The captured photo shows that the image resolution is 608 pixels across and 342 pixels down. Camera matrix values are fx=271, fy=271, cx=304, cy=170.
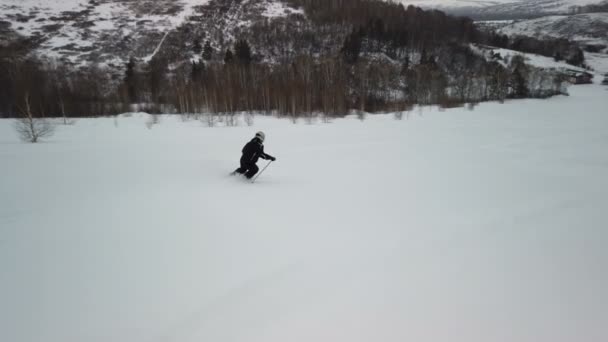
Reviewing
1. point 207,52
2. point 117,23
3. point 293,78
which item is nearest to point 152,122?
point 293,78

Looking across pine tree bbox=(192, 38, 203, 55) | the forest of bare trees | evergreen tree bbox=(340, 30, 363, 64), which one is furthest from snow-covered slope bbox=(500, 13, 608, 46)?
pine tree bbox=(192, 38, 203, 55)

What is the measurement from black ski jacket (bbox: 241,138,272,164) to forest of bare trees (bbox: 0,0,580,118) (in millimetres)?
18582

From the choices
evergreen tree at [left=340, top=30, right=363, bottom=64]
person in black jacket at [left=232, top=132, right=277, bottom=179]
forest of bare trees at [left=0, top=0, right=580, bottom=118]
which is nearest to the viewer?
person in black jacket at [left=232, top=132, right=277, bottom=179]

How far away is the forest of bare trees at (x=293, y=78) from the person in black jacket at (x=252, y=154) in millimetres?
18487

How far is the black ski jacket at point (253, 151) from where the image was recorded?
810cm

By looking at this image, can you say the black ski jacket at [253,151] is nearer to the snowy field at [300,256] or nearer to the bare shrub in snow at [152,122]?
the snowy field at [300,256]

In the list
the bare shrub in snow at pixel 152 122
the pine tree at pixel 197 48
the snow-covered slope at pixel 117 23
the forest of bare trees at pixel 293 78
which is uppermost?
the snow-covered slope at pixel 117 23

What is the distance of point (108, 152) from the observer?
1277cm

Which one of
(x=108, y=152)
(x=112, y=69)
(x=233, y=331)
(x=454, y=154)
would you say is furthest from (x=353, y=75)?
A: (x=112, y=69)

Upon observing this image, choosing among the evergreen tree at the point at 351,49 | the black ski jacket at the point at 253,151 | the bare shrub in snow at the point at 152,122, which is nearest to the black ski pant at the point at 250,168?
the black ski jacket at the point at 253,151

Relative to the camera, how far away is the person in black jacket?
8086 mm

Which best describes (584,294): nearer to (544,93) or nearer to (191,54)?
(544,93)

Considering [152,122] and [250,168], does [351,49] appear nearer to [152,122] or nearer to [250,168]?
[152,122]

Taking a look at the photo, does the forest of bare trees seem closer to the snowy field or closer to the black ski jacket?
the snowy field
